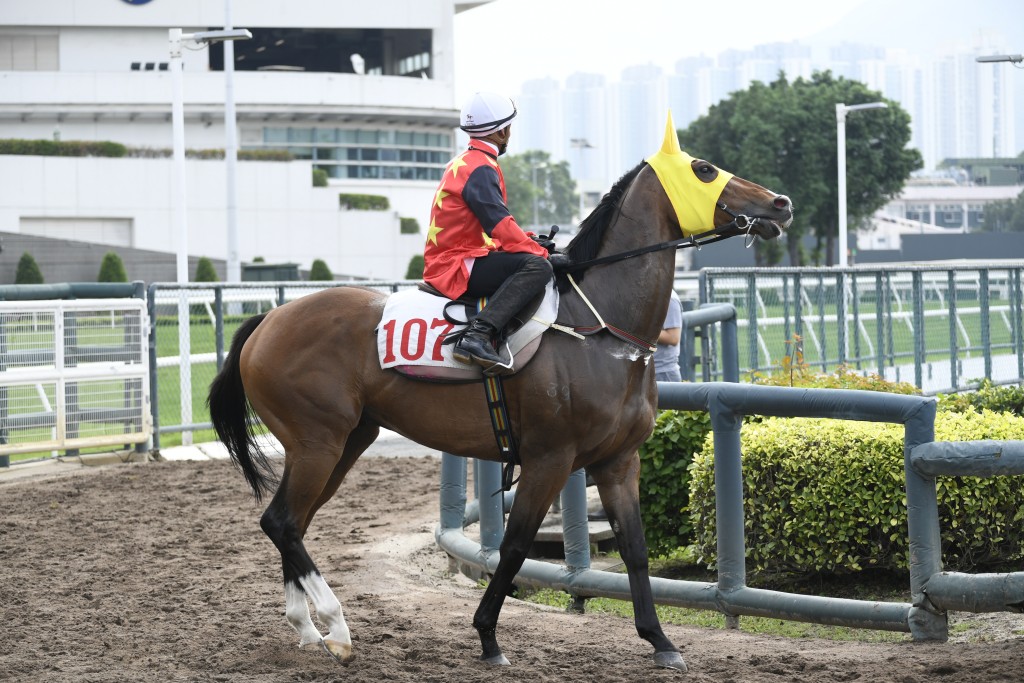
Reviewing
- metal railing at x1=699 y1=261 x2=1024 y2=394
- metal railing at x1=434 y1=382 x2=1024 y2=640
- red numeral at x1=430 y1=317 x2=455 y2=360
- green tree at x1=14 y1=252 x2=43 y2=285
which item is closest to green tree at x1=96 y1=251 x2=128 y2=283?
green tree at x1=14 y1=252 x2=43 y2=285

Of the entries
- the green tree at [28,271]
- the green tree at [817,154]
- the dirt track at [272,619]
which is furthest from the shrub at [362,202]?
the dirt track at [272,619]

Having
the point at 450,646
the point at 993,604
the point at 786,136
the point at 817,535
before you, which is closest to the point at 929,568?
the point at 993,604

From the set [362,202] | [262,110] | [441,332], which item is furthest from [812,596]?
[262,110]

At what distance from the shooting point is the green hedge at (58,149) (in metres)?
40.2

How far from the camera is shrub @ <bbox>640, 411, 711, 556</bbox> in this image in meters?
7.24

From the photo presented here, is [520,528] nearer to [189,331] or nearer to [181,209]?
[189,331]

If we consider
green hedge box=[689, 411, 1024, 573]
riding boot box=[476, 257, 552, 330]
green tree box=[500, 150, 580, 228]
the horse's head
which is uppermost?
green tree box=[500, 150, 580, 228]

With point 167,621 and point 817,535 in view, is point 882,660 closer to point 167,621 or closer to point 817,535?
point 817,535

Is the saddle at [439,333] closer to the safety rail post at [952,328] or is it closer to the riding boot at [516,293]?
the riding boot at [516,293]

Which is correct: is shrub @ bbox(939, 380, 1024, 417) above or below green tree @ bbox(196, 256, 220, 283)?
below

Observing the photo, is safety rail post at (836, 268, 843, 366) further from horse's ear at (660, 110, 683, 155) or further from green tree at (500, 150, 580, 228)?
green tree at (500, 150, 580, 228)

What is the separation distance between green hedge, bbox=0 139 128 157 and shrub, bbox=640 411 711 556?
3691 centimetres

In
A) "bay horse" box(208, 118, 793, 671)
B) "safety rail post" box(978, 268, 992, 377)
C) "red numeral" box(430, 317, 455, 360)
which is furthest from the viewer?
"safety rail post" box(978, 268, 992, 377)

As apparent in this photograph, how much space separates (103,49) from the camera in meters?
52.1
